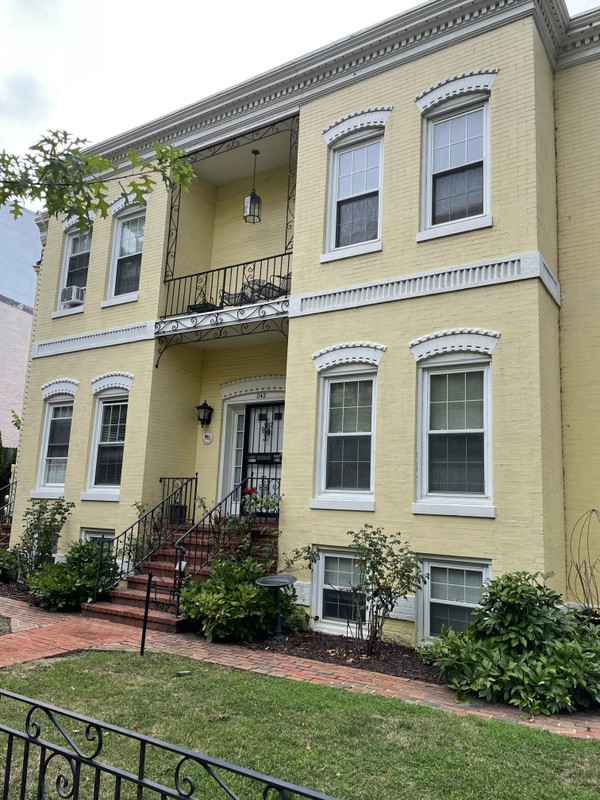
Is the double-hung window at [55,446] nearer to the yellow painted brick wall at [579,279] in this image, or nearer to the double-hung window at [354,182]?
the double-hung window at [354,182]

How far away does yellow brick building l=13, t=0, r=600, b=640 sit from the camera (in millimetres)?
Answer: 7758

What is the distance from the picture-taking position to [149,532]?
1084 cm

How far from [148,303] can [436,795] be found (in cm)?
962

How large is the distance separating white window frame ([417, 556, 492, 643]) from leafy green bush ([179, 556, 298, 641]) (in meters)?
1.62

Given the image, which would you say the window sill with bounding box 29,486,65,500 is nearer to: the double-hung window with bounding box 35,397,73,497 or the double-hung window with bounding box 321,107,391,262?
the double-hung window with bounding box 35,397,73,497

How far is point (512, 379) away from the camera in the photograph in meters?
7.60

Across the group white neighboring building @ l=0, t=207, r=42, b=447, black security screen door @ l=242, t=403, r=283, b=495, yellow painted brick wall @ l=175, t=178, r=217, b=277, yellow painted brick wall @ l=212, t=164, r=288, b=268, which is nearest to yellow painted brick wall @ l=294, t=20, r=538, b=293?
yellow painted brick wall @ l=212, t=164, r=288, b=268

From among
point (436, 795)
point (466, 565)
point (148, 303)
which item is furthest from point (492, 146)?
point (436, 795)

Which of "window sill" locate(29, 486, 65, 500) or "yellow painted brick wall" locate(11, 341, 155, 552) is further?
"window sill" locate(29, 486, 65, 500)

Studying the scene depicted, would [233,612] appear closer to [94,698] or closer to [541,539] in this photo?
[94,698]

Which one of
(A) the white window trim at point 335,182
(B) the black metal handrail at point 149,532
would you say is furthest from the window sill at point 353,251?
(B) the black metal handrail at point 149,532

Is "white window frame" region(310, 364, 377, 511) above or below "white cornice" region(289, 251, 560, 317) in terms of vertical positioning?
below

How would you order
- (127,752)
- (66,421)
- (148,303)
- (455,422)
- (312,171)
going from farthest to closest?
(66,421) → (148,303) → (312,171) → (455,422) → (127,752)

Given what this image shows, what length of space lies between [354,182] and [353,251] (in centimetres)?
121
